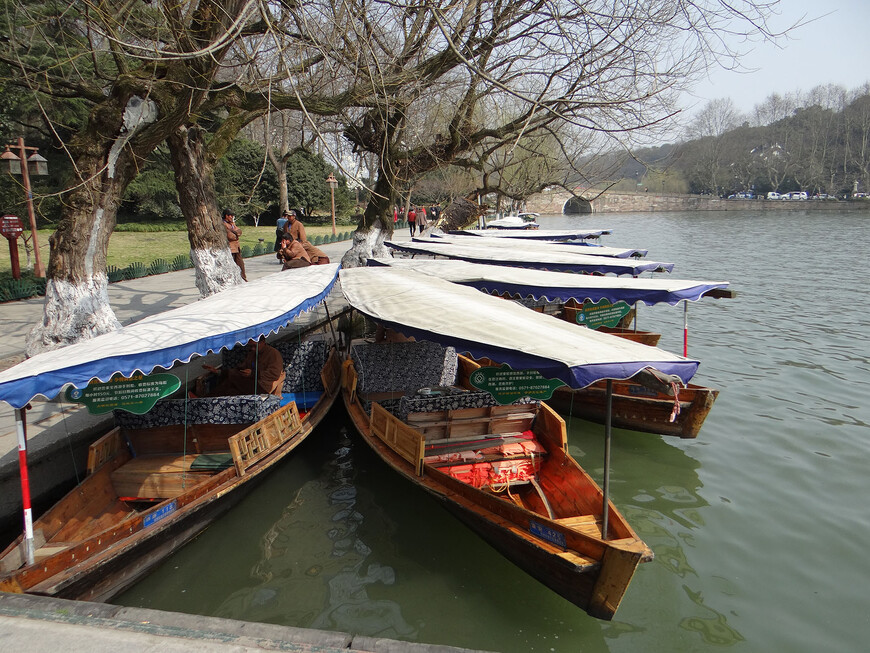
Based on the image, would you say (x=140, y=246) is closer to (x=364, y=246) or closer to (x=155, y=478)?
(x=364, y=246)

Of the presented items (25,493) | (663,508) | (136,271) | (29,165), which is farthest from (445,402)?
(29,165)

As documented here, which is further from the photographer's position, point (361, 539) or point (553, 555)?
point (361, 539)

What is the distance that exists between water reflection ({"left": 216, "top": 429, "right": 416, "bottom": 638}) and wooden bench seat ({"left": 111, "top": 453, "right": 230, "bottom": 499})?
1037 millimetres

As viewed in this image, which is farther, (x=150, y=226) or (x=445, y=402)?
(x=150, y=226)

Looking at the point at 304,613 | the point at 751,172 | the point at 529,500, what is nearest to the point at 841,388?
the point at 529,500

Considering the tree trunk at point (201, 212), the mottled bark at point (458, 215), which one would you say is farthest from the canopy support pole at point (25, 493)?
the mottled bark at point (458, 215)

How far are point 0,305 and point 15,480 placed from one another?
10107 millimetres

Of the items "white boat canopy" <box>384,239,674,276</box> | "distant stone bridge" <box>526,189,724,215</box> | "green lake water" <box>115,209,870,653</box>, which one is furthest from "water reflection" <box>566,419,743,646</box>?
"distant stone bridge" <box>526,189,724,215</box>

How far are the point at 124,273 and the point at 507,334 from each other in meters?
16.6

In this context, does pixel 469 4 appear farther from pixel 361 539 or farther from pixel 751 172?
pixel 751 172

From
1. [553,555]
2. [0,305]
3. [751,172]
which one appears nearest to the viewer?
[553,555]

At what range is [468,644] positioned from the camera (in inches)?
181

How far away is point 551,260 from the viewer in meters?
11.6

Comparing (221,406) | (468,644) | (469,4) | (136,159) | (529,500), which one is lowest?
(468,644)
